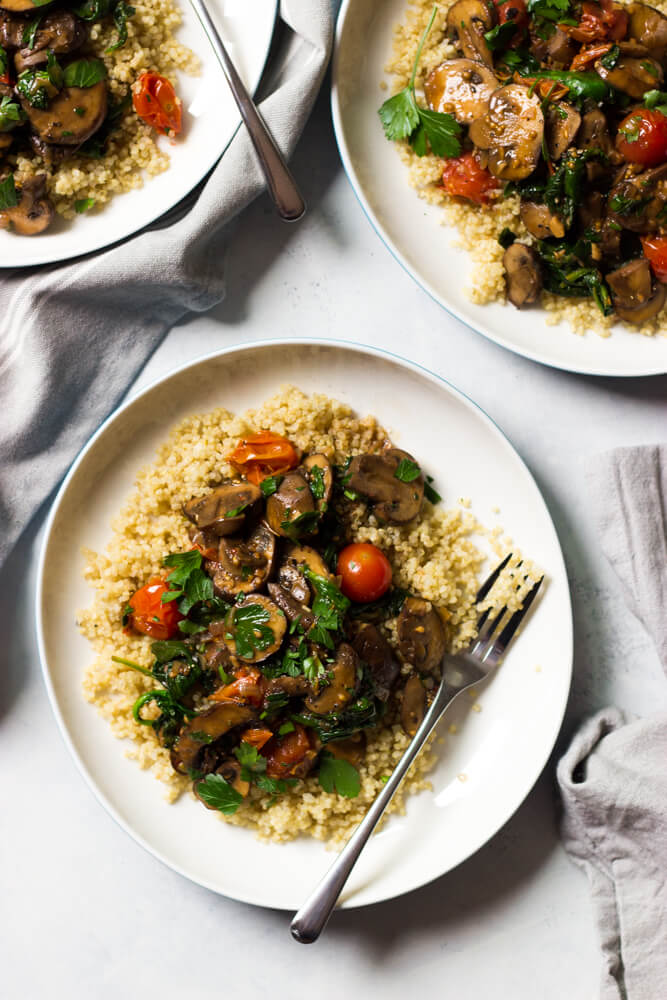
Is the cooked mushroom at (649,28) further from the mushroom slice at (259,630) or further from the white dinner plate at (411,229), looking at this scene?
the mushroom slice at (259,630)

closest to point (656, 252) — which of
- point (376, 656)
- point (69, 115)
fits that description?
point (376, 656)

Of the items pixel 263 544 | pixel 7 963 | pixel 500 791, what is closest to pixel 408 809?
pixel 500 791

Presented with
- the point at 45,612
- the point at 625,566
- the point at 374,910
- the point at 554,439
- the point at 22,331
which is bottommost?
the point at 374,910

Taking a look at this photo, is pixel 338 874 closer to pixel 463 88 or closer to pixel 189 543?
pixel 189 543

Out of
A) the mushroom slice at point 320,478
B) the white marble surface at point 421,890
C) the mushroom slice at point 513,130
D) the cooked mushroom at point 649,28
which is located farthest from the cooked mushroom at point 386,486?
the cooked mushroom at point 649,28

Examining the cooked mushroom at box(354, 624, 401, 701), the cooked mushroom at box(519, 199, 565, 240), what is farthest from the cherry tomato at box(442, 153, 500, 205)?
the cooked mushroom at box(354, 624, 401, 701)

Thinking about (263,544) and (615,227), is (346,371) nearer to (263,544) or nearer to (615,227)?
(263,544)
